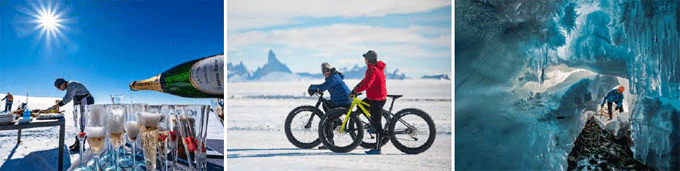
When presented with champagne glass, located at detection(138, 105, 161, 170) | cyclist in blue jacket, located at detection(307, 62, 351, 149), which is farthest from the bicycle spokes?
champagne glass, located at detection(138, 105, 161, 170)

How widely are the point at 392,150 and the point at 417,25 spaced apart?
3.11 feet

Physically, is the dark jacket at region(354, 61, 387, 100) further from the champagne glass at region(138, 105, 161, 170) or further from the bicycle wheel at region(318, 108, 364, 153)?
the champagne glass at region(138, 105, 161, 170)

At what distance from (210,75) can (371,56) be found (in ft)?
3.94

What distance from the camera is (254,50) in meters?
4.07

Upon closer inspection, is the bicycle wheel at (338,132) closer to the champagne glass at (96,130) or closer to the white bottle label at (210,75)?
the white bottle label at (210,75)

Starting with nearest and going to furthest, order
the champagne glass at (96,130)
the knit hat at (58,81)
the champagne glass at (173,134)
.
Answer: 1. the champagne glass at (96,130)
2. the champagne glass at (173,134)
3. the knit hat at (58,81)

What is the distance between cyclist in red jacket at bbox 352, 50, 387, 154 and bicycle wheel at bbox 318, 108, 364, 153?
0.41ft

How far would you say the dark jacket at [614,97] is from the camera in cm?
402

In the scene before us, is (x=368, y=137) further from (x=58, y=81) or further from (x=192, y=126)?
(x=58, y=81)

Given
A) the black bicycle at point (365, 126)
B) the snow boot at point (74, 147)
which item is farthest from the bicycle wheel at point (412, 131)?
the snow boot at point (74, 147)

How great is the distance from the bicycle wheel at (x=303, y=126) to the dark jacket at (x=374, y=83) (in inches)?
14.7

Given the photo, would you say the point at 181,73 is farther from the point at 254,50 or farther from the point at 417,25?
the point at 417,25

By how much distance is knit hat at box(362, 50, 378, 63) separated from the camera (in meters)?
4.06

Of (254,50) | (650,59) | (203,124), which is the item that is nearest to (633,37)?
(650,59)
